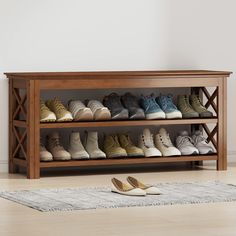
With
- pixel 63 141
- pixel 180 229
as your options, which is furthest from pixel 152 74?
pixel 180 229

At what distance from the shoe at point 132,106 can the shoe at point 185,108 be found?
363 millimetres

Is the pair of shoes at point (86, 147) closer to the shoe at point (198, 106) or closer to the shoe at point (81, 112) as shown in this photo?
the shoe at point (81, 112)

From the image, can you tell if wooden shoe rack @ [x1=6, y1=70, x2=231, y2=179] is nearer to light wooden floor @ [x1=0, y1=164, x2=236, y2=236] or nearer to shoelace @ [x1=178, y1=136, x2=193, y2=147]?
shoelace @ [x1=178, y1=136, x2=193, y2=147]

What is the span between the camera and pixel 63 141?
292 inches

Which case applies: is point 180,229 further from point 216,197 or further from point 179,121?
point 179,121

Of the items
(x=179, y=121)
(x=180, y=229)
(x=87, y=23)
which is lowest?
(x=180, y=229)

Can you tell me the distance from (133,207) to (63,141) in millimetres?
2043

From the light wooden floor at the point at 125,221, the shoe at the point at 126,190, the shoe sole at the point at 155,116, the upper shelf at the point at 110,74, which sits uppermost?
the upper shelf at the point at 110,74

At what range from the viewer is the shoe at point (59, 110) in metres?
6.99

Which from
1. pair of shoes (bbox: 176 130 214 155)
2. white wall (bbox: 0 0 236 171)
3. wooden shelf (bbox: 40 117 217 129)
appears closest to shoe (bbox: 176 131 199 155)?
pair of shoes (bbox: 176 130 214 155)

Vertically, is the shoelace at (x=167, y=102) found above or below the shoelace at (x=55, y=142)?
above

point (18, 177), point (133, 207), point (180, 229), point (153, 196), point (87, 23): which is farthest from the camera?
point (87, 23)

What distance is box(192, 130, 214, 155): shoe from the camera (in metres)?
7.43

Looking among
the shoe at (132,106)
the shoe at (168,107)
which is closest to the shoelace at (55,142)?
the shoe at (132,106)
